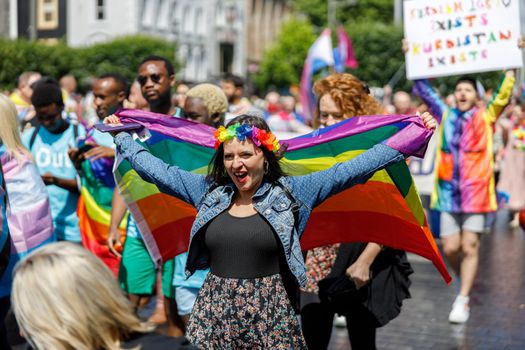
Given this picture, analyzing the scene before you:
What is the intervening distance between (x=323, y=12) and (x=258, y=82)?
8.14 m

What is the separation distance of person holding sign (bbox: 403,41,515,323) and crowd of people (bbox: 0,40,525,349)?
1cm

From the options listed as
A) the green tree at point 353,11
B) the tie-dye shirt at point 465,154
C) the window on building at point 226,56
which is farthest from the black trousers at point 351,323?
the green tree at point 353,11

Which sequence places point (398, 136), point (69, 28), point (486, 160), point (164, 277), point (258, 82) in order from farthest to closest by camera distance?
point (258, 82) → point (69, 28) → point (486, 160) → point (164, 277) → point (398, 136)

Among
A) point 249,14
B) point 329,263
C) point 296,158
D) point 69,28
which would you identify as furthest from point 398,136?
point 249,14

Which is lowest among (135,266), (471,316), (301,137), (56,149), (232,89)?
(471,316)

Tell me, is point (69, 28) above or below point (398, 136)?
above

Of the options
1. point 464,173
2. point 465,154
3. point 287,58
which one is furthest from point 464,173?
point 287,58

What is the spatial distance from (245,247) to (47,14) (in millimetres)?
50887

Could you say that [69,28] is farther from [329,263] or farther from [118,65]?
[329,263]

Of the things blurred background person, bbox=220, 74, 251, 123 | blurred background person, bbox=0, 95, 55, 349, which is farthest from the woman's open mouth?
blurred background person, bbox=220, 74, 251, 123

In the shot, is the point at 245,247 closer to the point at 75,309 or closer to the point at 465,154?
the point at 75,309

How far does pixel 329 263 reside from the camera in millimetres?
5336

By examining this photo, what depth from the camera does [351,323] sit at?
17.6ft

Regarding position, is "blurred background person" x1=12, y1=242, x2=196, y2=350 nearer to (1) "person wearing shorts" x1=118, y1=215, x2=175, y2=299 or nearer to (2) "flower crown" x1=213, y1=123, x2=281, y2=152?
(2) "flower crown" x1=213, y1=123, x2=281, y2=152
